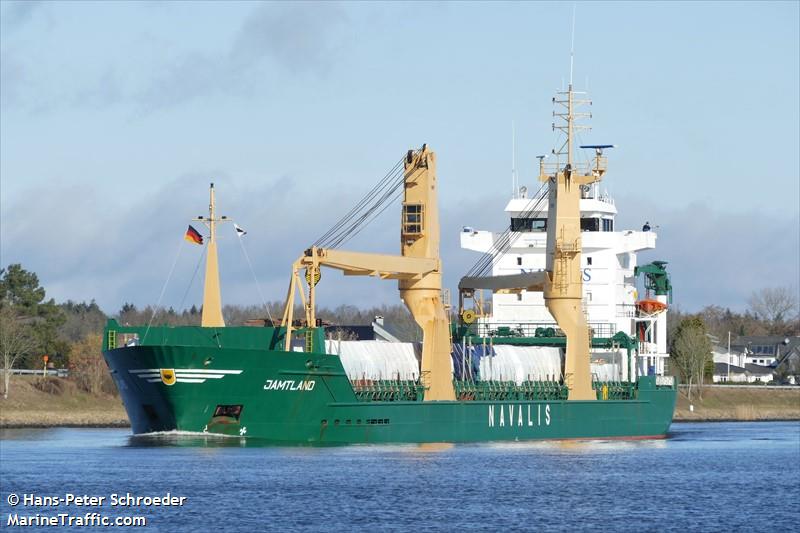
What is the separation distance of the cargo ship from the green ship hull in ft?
0.15

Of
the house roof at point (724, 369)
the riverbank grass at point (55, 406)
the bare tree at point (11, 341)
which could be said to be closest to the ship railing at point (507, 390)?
the riverbank grass at point (55, 406)

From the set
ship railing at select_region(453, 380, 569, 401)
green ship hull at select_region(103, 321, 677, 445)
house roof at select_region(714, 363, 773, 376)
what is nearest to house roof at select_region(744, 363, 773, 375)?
house roof at select_region(714, 363, 773, 376)

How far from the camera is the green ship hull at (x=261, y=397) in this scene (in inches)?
1897

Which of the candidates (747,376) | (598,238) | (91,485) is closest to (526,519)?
(91,485)

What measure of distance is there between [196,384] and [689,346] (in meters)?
60.2

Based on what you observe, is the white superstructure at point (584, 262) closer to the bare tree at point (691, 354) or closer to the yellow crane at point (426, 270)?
Result: the yellow crane at point (426, 270)

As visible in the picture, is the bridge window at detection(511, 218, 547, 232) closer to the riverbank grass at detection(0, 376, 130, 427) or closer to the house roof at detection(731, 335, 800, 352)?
the riverbank grass at detection(0, 376, 130, 427)

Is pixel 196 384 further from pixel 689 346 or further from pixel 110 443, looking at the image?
pixel 689 346

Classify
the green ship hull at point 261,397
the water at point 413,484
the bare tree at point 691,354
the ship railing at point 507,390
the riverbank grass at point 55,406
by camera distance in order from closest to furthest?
1. the water at point 413,484
2. the green ship hull at point 261,397
3. the ship railing at point 507,390
4. the riverbank grass at point 55,406
5. the bare tree at point 691,354

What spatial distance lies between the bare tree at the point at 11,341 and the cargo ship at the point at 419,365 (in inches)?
1027

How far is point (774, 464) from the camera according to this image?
50.8 metres

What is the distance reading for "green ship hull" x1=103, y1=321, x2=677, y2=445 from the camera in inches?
1897

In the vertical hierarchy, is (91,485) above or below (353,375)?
below

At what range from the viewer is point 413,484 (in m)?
40.2
